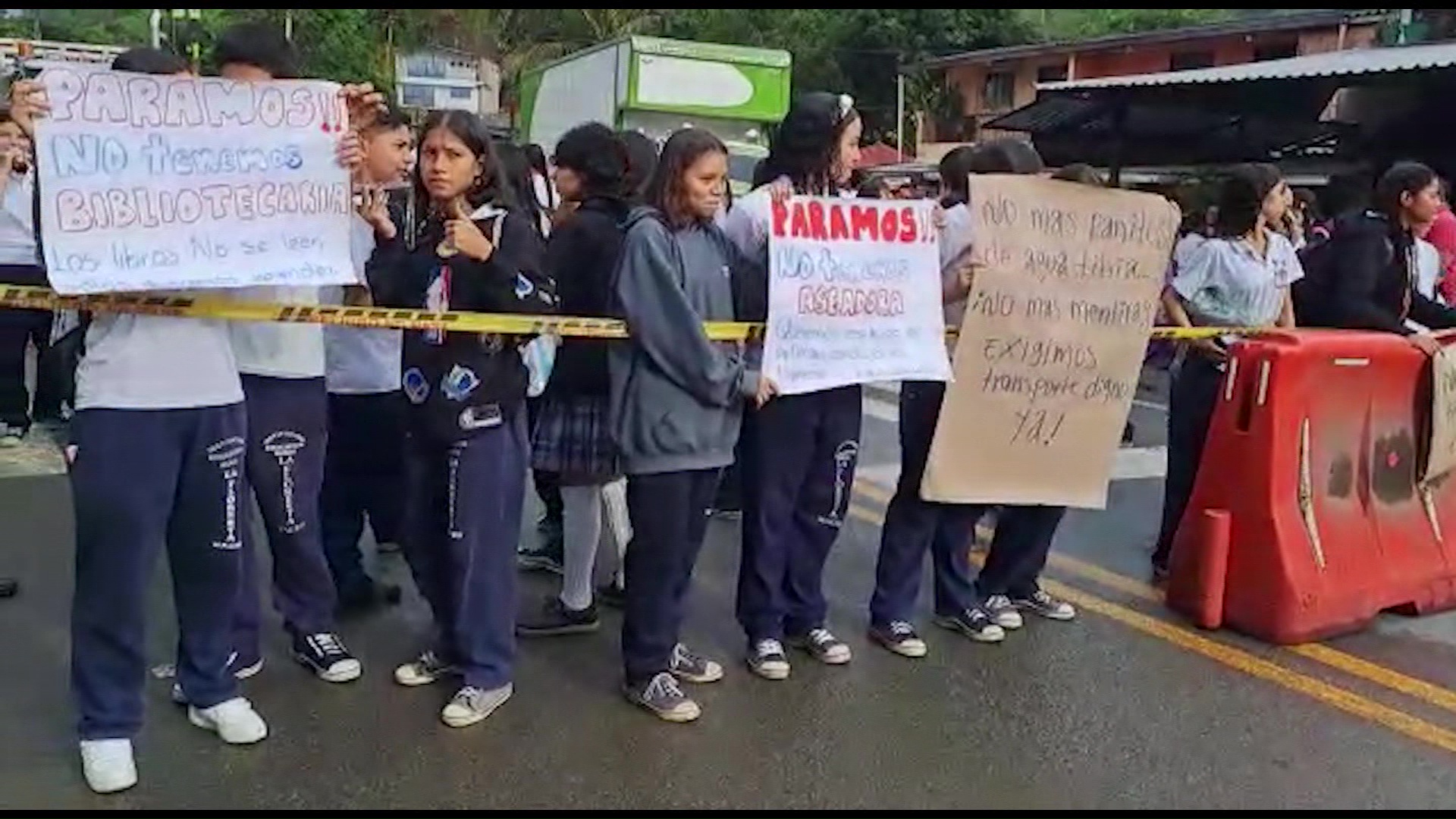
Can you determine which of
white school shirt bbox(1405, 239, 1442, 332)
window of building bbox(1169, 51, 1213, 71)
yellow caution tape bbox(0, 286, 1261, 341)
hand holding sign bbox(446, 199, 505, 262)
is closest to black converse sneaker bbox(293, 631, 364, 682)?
yellow caution tape bbox(0, 286, 1261, 341)

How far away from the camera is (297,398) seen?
4.07 meters

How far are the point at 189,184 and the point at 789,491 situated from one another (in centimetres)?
194

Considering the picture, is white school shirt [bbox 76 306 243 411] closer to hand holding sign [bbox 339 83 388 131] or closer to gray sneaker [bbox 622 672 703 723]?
hand holding sign [bbox 339 83 388 131]

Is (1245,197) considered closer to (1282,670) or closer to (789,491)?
(1282,670)

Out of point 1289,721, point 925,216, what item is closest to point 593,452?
point 925,216

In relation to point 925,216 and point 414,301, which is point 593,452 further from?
point 925,216

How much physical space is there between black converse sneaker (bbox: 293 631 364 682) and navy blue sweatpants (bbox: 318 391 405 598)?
1.85ft

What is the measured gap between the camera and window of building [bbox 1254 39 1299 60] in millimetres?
30594

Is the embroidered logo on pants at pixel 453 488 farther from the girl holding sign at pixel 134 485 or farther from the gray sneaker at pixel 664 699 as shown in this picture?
the gray sneaker at pixel 664 699

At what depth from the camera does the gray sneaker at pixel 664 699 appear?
4.01 m

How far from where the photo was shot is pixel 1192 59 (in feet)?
106

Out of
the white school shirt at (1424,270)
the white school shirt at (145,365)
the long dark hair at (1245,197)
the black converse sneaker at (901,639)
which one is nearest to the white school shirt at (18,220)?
the white school shirt at (145,365)

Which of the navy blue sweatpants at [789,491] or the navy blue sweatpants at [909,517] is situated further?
the navy blue sweatpants at [909,517]

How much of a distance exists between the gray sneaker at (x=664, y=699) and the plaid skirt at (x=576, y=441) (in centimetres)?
72
